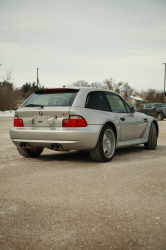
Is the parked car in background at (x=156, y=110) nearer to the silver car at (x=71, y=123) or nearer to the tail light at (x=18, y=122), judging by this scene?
the silver car at (x=71, y=123)

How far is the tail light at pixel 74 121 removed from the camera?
232 inches

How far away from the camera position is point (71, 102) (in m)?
6.10

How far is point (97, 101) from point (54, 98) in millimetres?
925

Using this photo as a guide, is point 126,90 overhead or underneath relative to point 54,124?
overhead

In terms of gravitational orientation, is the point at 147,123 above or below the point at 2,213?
above

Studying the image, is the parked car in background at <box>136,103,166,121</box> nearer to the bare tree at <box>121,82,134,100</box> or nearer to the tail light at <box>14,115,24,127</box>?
the tail light at <box>14,115,24,127</box>

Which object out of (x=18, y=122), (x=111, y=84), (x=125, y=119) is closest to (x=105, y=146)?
(x=125, y=119)

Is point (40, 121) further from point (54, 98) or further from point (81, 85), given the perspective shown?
point (81, 85)

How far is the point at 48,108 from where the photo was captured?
6156 mm

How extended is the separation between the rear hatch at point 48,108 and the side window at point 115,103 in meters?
1.02

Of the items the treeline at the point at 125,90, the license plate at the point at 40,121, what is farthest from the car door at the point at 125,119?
the treeline at the point at 125,90

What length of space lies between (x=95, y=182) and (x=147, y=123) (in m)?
3.91

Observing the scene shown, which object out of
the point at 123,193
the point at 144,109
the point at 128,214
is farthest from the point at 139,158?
the point at 144,109

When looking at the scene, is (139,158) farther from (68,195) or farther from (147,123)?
(68,195)
